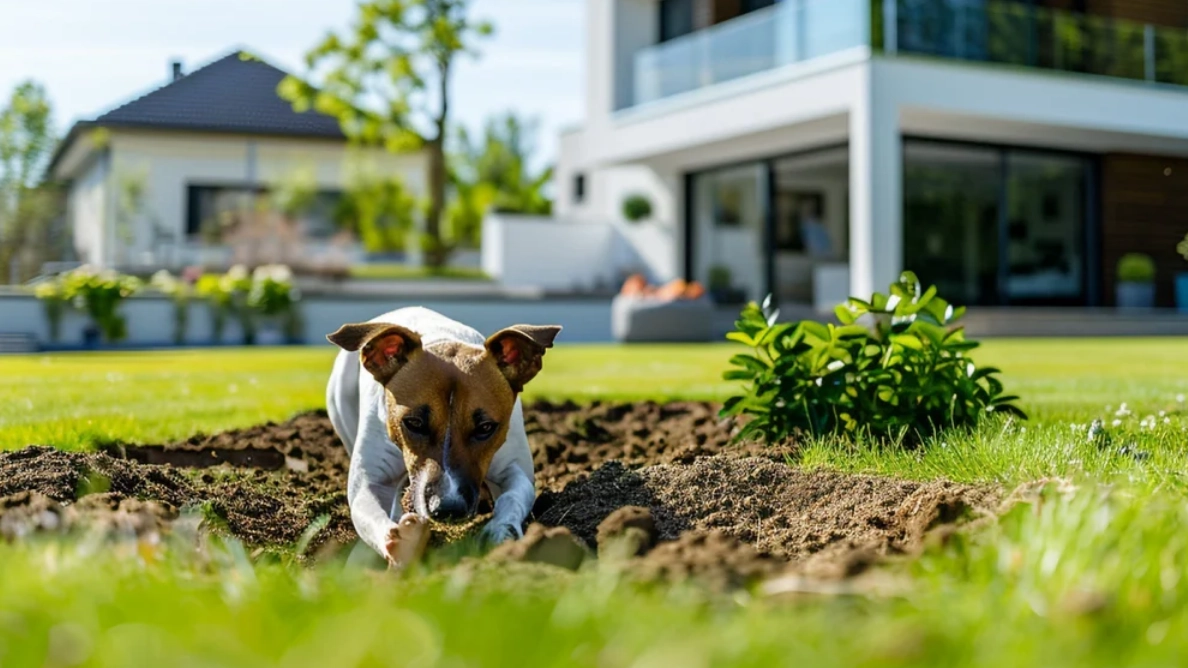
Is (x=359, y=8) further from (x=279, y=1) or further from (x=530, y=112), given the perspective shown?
(x=530, y=112)

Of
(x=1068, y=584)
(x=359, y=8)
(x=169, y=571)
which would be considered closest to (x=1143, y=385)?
(x=1068, y=584)

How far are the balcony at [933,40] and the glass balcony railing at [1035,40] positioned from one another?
15mm

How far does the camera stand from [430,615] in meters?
1.75

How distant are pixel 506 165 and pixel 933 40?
119ft

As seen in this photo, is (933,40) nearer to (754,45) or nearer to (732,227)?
(754,45)

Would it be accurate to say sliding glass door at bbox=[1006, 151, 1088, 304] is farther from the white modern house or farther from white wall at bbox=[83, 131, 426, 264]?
white wall at bbox=[83, 131, 426, 264]

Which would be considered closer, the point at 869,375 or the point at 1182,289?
the point at 869,375

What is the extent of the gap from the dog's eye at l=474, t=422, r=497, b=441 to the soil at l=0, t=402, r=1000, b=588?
37 cm

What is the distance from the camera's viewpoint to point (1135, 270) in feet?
72.3

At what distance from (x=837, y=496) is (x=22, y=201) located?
49.4 ft

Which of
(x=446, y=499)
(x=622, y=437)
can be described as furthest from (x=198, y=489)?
(x=622, y=437)

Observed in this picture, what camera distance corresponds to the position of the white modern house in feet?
60.7

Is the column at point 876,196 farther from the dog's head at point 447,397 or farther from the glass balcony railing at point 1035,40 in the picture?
the dog's head at point 447,397

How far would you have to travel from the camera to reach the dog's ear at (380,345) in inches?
153
